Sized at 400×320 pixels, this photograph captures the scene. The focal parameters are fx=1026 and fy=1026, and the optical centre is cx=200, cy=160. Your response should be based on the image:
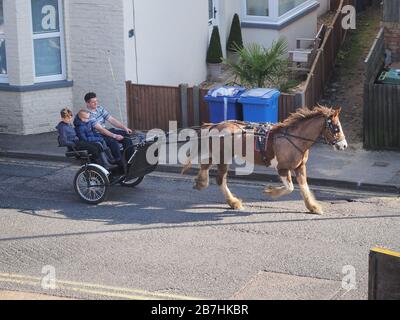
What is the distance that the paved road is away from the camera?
12.7 meters

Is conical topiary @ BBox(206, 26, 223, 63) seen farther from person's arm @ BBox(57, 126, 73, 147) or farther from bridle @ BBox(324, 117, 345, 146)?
bridle @ BBox(324, 117, 345, 146)

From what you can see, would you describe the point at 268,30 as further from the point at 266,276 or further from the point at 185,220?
the point at 266,276

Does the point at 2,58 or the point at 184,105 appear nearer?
the point at 184,105

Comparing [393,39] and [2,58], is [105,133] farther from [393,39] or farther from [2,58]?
[393,39]

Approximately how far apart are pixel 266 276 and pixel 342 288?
3.31ft

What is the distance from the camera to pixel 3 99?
1998 cm

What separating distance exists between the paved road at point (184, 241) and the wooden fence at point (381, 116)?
2459 millimetres

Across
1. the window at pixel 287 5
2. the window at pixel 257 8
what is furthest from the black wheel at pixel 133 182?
the window at pixel 287 5

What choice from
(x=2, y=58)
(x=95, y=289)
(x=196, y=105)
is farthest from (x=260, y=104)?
(x=95, y=289)

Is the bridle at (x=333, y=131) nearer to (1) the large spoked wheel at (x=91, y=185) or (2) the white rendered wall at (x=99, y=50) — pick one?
(1) the large spoked wheel at (x=91, y=185)

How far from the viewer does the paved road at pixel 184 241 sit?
12664mm

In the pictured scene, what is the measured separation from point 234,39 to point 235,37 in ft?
0.17

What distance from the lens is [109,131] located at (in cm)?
1605

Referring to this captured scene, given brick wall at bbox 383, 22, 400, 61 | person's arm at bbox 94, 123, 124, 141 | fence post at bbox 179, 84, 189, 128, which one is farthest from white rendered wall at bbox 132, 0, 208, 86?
→ person's arm at bbox 94, 123, 124, 141
